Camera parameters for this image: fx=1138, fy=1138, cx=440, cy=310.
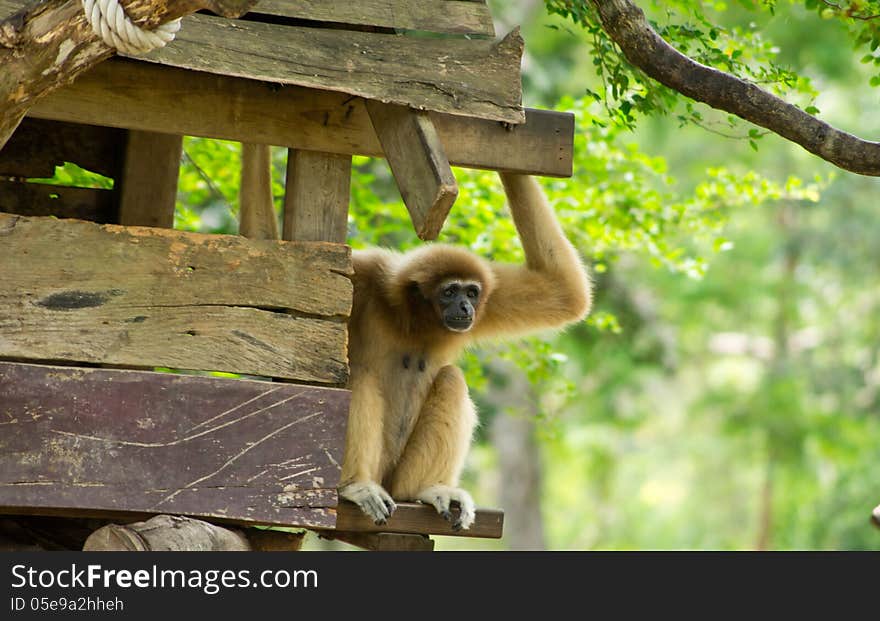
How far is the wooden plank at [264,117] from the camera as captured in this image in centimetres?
427

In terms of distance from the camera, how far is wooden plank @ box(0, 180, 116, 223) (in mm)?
5672

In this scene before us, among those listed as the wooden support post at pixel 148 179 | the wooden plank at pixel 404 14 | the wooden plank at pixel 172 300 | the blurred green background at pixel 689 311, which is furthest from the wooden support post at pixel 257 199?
the blurred green background at pixel 689 311

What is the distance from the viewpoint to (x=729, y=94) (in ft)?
14.7

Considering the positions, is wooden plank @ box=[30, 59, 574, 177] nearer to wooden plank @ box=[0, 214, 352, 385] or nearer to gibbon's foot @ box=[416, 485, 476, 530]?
wooden plank @ box=[0, 214, 352, 385]

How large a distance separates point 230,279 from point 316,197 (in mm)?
511

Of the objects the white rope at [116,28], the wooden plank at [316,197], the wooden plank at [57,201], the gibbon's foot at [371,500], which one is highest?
the wooden plank at [57,201]

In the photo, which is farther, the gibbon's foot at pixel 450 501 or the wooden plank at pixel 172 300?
the gibbon's foot at pixel 450 501

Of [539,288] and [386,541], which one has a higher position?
[539,288]

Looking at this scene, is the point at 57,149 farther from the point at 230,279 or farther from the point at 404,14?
the point at 404,14

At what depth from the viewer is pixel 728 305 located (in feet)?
72.5

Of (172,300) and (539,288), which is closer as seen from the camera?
(172,300)

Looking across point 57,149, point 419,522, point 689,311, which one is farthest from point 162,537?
point 689,311

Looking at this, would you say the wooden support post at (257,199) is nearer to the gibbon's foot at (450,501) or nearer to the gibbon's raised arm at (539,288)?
the gibbon's raised arm at (539,288)
